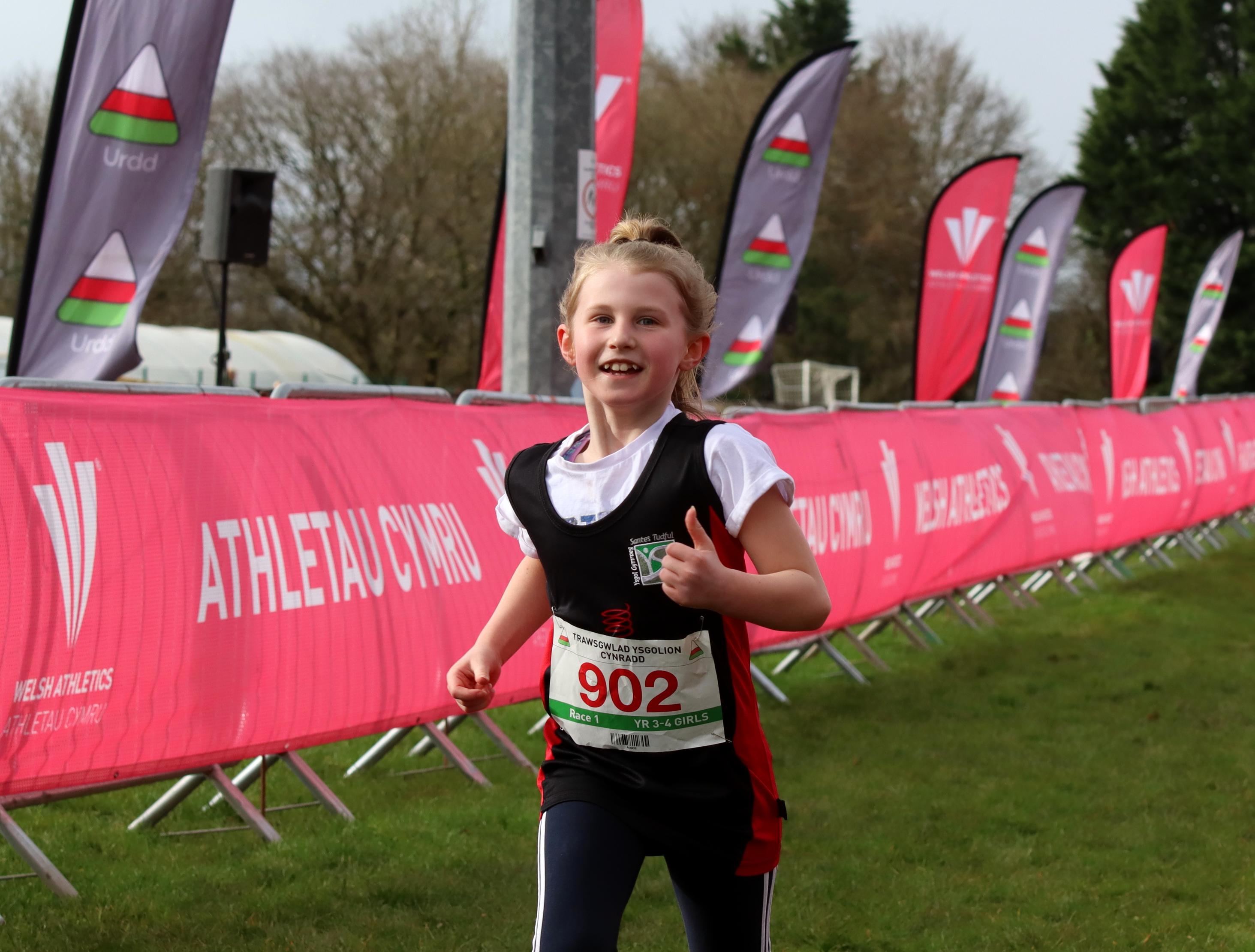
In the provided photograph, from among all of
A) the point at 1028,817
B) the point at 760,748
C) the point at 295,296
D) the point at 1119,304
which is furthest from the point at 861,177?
the point at 760,748

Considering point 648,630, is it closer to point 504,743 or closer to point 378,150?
point 504,743

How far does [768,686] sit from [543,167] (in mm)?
3264

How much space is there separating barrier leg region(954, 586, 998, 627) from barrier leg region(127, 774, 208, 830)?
7.47m

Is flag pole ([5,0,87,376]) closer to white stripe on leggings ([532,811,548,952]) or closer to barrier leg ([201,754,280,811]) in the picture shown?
barrier leg ([201,754,280,811])

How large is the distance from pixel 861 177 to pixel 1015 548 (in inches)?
1539

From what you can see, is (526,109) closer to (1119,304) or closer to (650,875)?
(650,875)

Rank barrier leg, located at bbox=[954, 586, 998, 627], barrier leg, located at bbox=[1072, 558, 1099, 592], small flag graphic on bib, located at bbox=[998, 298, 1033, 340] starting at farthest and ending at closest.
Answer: small flag graphic on bib, located at bbox=[998, 298, 1033, 340] → barrier leg, located at bbox=[1072, 558, 1099, 592] → barrier leg, located at bbox=[954, 586, 998, 627]

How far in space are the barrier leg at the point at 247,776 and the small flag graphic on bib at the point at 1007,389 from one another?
15735 mm

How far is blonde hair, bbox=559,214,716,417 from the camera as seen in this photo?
2.81 metres

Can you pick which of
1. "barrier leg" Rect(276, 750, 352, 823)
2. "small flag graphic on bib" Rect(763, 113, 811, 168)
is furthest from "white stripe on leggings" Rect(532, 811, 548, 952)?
"small flag graphic on bib" Rect(763, 113, 811, 168)

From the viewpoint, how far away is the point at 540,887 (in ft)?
8.89

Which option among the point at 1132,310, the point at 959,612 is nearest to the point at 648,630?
the point at 959,612

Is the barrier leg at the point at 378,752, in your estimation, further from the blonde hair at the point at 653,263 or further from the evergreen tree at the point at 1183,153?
the evergreen tree at the point at 1183,153

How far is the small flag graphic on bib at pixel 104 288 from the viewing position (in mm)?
7934
